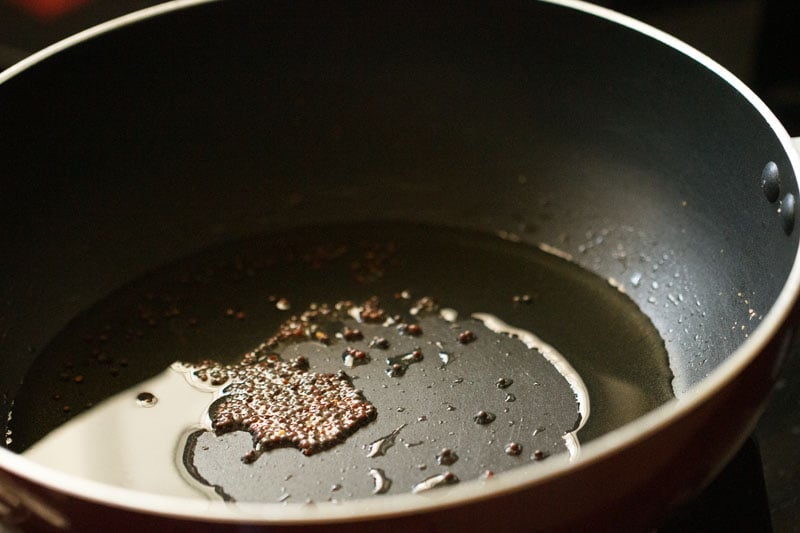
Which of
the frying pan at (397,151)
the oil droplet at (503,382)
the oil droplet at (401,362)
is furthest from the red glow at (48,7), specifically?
the oil droplet at (503,382)

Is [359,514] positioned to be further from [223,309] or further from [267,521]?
[223,309]

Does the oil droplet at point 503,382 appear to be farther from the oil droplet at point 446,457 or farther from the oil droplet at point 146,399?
the oil droplet at point 146,399

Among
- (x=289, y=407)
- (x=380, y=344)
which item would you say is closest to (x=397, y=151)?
(x=380, y=344)

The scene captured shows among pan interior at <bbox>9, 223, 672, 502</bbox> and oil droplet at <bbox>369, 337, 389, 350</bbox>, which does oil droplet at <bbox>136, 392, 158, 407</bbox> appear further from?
oil droplet at <bbox>369, 337, 389, 350</bbox>

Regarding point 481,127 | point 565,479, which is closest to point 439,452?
point 565,479

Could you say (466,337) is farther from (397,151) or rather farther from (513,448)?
(397,151)

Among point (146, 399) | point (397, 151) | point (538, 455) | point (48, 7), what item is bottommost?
point (538, 455)

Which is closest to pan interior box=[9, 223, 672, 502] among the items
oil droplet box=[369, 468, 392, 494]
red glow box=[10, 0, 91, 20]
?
oil droplet box=[369, 468, 392, 494]
